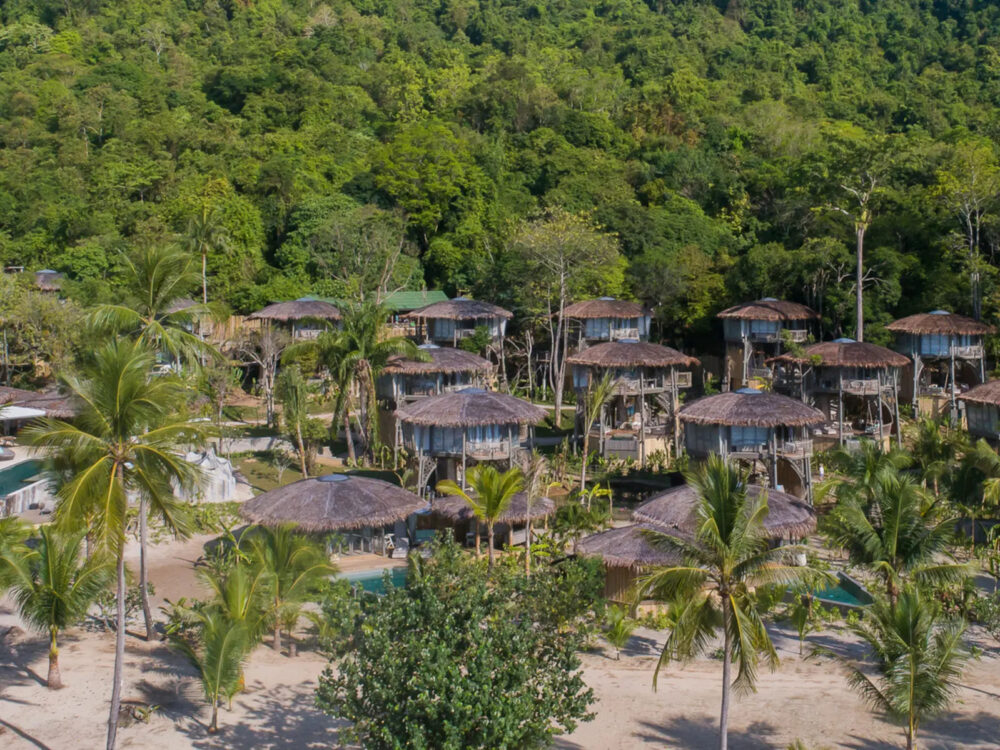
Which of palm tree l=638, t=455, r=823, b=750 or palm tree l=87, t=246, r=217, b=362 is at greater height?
palm tree l=87, t=246, r=217, b=362

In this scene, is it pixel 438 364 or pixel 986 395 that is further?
pixel 438 364

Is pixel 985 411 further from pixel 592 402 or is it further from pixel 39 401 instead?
pixel 39 401

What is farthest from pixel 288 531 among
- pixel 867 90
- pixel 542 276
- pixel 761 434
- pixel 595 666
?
pixel 867 90

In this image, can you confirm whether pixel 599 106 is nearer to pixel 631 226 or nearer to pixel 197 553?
pixel 631 226

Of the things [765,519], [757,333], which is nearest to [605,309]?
[757,333]

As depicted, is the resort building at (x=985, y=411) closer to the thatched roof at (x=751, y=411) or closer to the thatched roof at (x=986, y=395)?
the thatched roof at (x=986, y=395)

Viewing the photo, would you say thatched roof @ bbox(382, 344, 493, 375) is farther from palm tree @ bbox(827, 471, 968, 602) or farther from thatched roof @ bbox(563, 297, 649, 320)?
palm tree @ bbox(827, 471, 968, 602)

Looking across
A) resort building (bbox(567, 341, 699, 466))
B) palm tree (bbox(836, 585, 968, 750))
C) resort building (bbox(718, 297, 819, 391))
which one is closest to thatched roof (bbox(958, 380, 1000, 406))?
resort building (bbox(718, 297, 819, 391))
